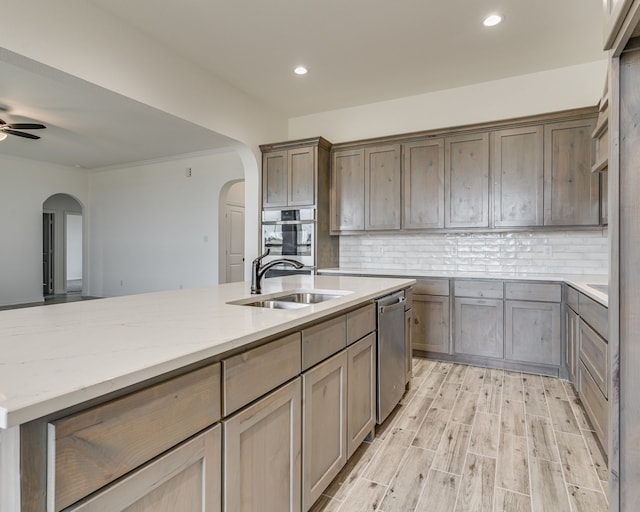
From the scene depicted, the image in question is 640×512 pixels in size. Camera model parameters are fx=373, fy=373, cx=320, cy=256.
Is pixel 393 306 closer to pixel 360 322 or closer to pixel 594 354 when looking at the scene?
pixel 360 322

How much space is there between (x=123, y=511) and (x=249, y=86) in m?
4.34

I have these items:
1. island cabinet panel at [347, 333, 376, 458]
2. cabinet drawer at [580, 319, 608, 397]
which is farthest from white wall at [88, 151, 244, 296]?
cabinet drawer at [580, 319, 608, 397]

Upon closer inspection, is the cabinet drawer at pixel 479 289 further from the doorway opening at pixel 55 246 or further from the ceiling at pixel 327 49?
the doorway opening at pixel 55 246

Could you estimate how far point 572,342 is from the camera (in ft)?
9.83

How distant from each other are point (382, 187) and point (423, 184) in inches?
18.7

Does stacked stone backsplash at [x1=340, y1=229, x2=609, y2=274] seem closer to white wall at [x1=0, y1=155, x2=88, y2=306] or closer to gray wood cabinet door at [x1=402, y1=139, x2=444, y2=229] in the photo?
gray wood cabinet door at [x1=402, y1=139, x2=444, y2=229]

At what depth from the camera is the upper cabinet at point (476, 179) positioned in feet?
11.7

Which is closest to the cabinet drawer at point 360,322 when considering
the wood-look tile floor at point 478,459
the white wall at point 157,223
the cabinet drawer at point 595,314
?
the wood-look tile floor at point 478,459

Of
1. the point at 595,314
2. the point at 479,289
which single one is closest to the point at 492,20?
the point at 479,289

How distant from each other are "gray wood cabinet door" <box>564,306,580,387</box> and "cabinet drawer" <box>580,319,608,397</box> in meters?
0.20

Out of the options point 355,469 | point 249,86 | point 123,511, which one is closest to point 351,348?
point 355,469

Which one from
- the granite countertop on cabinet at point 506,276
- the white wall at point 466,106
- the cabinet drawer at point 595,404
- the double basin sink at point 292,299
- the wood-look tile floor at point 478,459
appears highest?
the white wall at point 466,106

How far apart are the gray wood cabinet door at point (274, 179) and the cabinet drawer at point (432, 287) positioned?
6.24 feet

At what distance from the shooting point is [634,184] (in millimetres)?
1035
